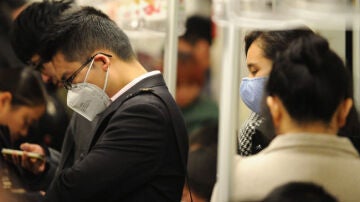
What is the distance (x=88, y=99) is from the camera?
210 cm

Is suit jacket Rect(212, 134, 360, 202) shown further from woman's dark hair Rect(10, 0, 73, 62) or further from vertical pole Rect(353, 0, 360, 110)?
woman's dark hair Rect(10, 0, 73, 62)

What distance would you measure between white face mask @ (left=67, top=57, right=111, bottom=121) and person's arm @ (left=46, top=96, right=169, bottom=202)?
0.71 ft

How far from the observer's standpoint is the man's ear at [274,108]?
1.78 meters

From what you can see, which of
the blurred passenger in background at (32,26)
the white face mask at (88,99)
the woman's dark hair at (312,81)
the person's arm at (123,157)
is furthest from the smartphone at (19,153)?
the woman's dark hair at (312,81)

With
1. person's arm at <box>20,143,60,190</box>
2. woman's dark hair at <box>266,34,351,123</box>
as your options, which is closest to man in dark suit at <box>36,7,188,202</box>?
woman's dark hair at <box>266,34,351,123</box>

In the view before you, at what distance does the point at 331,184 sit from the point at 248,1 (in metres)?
0.55

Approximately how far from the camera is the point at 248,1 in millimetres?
1757

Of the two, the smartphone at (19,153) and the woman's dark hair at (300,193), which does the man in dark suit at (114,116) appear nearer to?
the woman's dark hair at (300,193)

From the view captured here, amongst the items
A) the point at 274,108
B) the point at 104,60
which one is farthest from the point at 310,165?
the point at 104,60

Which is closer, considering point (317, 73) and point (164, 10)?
point (317, 73)

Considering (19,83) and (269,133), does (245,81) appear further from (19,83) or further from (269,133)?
(19,83)

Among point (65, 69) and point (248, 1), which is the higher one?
point (248, 1)

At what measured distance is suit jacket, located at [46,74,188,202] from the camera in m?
1.84

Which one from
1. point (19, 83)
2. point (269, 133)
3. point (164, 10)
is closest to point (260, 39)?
point (269, 133)
